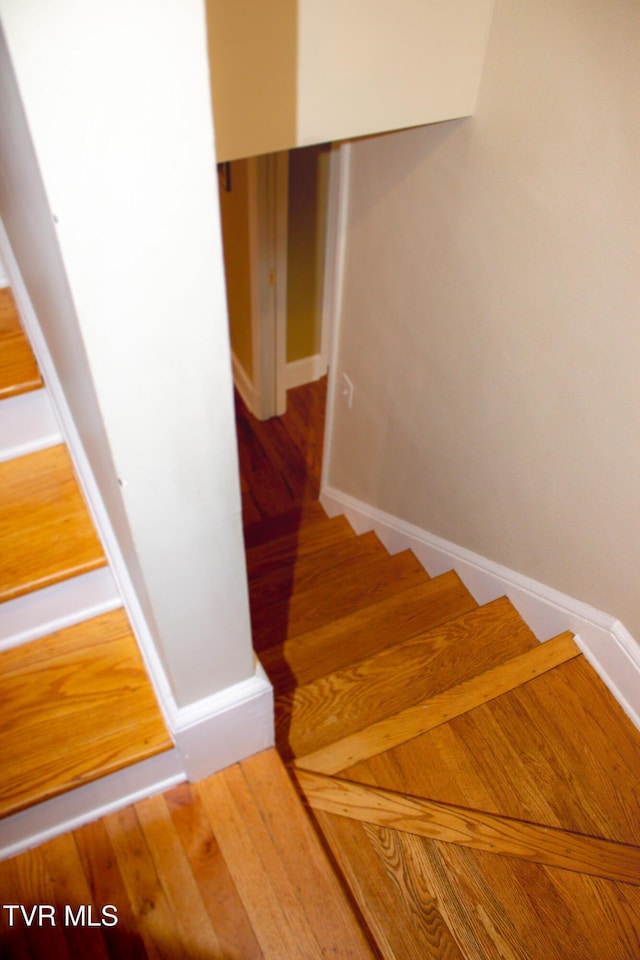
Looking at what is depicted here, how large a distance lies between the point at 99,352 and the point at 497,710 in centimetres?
141

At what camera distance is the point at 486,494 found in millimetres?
2176

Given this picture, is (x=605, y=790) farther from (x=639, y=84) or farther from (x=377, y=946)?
(x=639, y=84)

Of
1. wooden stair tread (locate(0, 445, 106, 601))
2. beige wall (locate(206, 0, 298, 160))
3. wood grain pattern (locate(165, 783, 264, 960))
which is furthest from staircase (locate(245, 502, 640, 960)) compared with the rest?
beige wall (locate(206, 0, 298, 160))

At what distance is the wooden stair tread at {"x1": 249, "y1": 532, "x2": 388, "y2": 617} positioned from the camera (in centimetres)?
264

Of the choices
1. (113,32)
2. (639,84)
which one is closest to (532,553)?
(639,84)

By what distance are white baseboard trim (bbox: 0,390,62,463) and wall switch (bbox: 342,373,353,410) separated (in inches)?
60.8

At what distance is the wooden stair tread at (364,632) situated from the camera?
2.11m

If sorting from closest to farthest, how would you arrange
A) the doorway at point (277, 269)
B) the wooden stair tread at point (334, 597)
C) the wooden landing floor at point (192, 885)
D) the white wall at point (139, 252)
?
1. the white wall at point (139, 252)
2. the wooden landing floor at point (192, 885)
3. the wooden stair tread at point (334, 597)
4. the doorway at point (277, 269)

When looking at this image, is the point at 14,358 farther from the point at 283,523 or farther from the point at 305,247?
the point at 305,247

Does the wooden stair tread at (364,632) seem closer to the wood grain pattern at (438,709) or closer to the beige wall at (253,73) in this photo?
the wood grain pattern at (438,709)

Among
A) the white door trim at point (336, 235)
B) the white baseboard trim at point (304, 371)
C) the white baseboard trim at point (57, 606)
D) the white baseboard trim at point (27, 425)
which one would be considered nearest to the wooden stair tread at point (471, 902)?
the white baseboard trim at point (57, 606)

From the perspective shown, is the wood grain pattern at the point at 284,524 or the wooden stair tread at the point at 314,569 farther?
the wood grain pattern at the point at 284,524

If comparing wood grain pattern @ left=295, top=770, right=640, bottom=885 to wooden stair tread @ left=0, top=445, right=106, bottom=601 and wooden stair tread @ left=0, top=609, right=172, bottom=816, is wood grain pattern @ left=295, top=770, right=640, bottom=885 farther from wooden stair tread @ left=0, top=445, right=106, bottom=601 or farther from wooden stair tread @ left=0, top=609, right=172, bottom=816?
wooden stair tread @ left=0, top=445, right=106, bottom=601

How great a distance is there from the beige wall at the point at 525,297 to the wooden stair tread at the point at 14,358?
1.20 m
